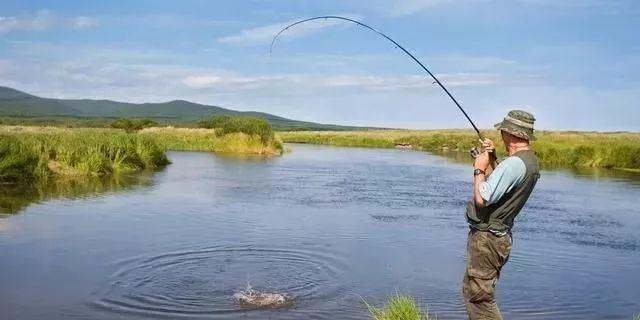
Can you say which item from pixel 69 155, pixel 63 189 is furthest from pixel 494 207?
pixel 69 155

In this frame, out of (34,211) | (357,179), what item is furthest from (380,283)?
(357,179)

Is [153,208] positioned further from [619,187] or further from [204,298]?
[619,187]

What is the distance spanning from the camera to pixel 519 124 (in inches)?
175

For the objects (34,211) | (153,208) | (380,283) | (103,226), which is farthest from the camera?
(153,208)

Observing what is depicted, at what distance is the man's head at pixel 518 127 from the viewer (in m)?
4.45

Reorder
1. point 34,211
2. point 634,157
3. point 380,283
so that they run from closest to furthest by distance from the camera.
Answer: point 380,283
point 34,211
point 634,157

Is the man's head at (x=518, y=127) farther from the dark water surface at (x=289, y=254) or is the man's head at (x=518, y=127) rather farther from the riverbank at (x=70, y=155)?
the riverbank at (x=70, y=155)

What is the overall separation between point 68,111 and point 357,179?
17593 centimetres

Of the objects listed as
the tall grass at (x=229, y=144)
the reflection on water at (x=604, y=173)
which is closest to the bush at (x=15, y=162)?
the tall grass at (x=229, y=144)

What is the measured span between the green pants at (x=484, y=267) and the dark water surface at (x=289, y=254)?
78.5 inches

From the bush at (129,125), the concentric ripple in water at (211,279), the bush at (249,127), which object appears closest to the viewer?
the concentric ripple in water at (211,279)

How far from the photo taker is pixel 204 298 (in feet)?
23.2

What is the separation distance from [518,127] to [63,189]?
46.5 ft

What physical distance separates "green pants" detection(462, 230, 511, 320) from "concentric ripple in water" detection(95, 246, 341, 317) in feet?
8.88
